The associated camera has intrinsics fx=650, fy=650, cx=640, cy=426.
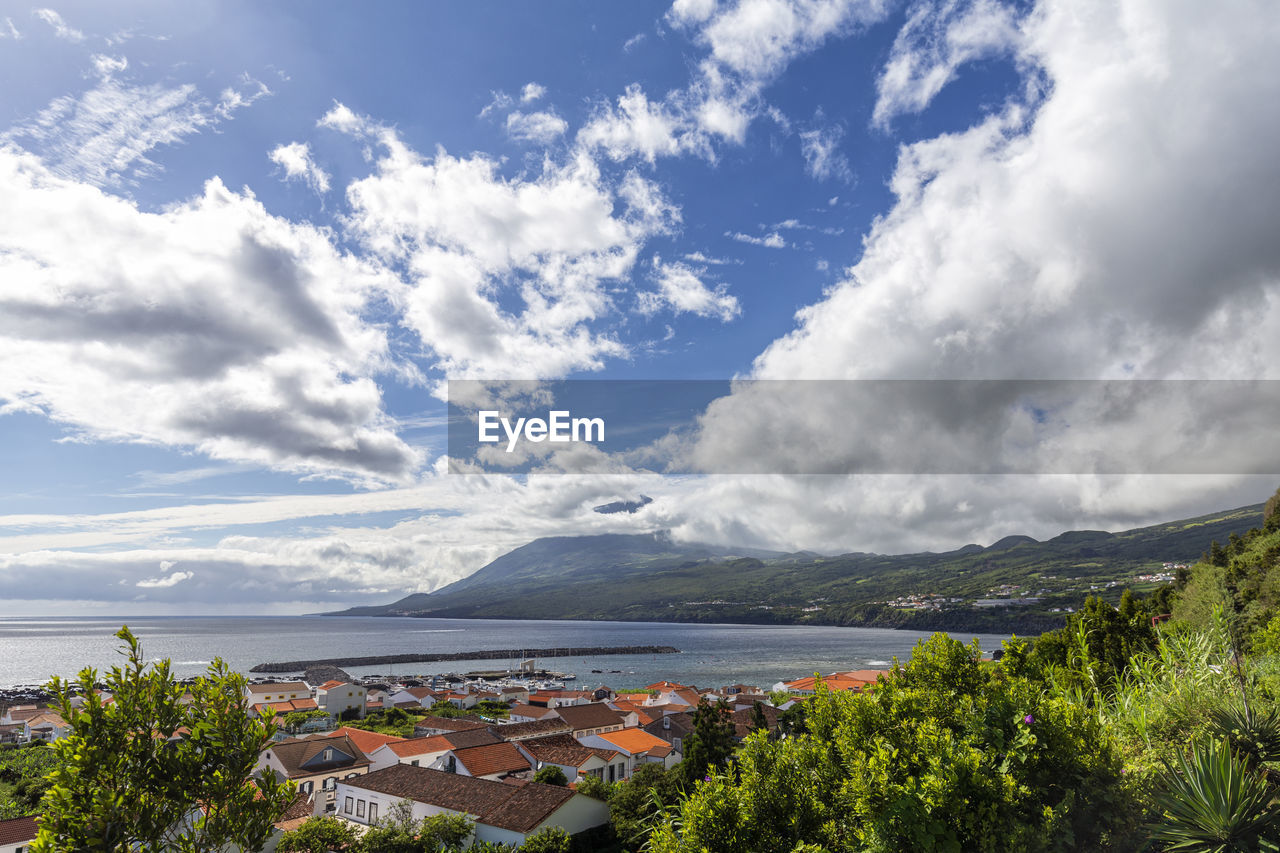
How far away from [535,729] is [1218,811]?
51.7 meters

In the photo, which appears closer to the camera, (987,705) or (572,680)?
(987,705)

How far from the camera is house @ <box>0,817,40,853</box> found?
24.8 m

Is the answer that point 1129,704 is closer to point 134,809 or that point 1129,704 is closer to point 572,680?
point 134,809

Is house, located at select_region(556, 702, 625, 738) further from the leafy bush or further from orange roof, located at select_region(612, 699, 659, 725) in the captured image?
the leafy bush

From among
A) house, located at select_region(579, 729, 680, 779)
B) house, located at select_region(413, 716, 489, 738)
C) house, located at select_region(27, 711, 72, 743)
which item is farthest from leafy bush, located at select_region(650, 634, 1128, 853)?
house, located at select_region(27, 711, 72, 743)

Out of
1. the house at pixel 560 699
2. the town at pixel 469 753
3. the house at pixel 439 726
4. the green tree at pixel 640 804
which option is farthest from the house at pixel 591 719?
the green tree at pixel 640 804

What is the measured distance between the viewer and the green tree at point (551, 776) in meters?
35.7

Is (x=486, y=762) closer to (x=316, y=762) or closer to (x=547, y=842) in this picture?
(x=316, y=762)

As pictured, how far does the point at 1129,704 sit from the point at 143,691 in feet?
46.9

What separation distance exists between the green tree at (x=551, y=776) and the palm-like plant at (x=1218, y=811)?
112ft

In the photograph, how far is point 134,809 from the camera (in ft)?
29.2

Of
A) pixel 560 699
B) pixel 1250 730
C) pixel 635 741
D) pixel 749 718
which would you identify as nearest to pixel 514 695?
pixel 560 699

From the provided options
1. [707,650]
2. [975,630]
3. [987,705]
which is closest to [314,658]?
[707,650]

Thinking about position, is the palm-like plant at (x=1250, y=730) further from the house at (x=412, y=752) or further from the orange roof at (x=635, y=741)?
the house at (x=412, y=752)
